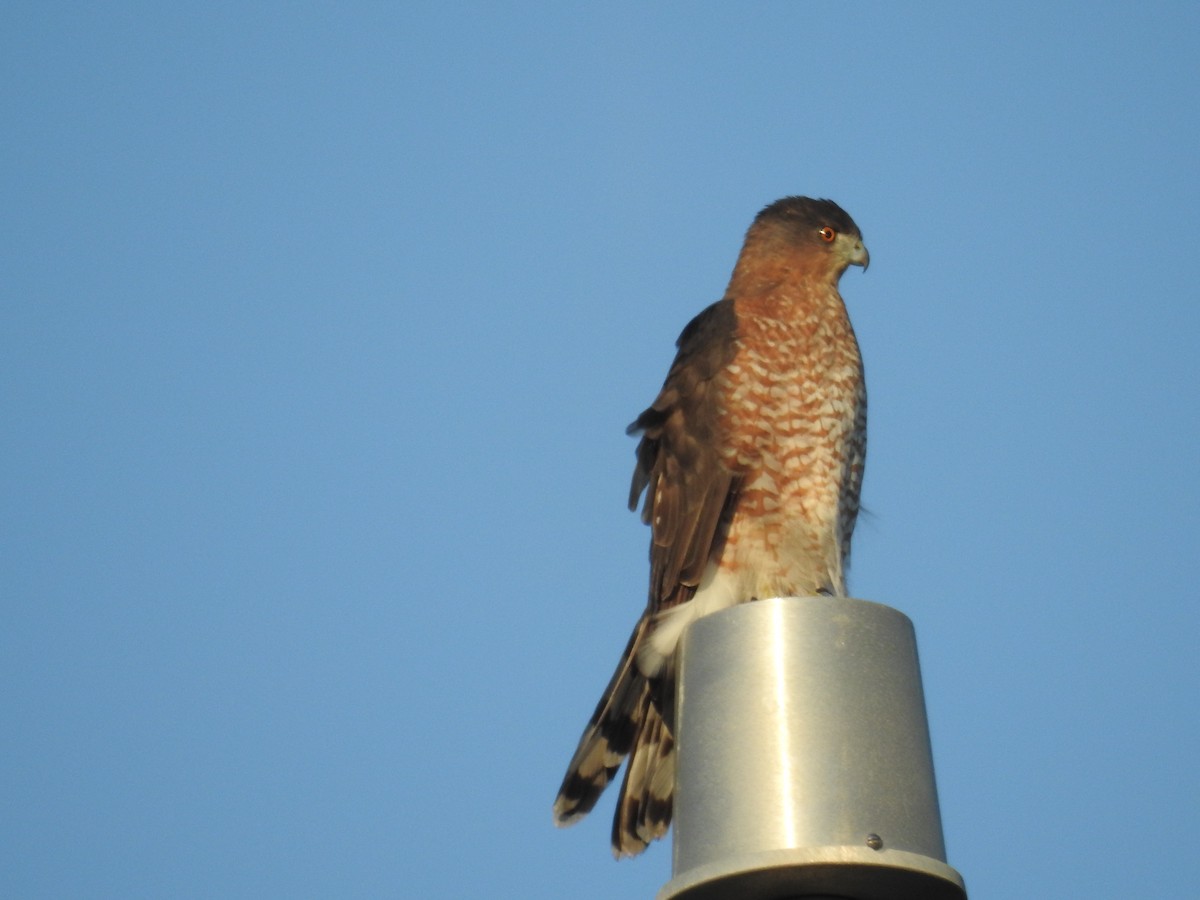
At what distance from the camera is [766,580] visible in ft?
15.8

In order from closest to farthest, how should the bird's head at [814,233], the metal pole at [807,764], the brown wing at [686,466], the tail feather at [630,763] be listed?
the metal pole at [807,764] → the tail feather at [630,763] → the brown wing at [686,466] → the bird's head at [814,233]

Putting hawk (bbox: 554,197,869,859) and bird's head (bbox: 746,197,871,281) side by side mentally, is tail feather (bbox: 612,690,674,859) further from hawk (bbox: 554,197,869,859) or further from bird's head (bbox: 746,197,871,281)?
bird's head (bbox: 746,197,871,281)

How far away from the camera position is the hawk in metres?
4.40

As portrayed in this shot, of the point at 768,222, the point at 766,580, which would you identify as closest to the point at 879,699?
the point at 766,580

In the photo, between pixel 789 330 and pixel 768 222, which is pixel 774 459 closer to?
pixel 789 330

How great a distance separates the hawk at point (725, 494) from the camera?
173 inches

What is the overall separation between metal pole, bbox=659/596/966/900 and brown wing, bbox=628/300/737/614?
182cm

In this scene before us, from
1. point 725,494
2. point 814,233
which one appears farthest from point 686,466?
point 814,233

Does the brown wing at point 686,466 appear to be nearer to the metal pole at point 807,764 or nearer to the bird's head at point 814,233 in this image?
the bird's head at point 814,233

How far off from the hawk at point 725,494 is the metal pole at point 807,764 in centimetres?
156

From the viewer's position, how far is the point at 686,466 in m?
4.91

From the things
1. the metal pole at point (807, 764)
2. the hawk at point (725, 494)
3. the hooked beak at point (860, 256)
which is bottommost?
the metal pole at point (807, 764)

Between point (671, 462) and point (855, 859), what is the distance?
2.61 metres

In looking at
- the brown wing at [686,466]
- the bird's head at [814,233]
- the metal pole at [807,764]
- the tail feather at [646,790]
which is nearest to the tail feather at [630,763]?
the tail feather at [646,790]
